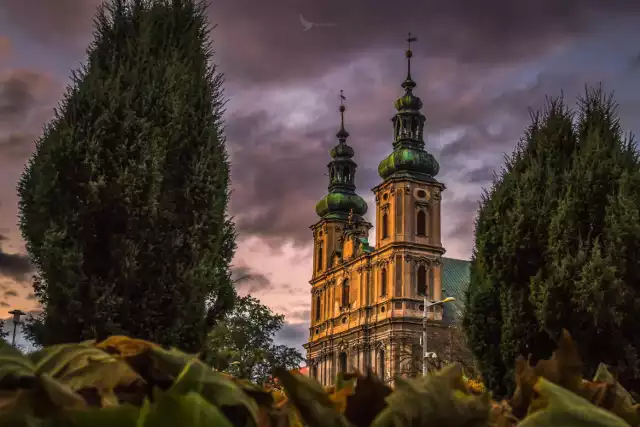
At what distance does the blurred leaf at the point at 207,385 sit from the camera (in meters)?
0.69

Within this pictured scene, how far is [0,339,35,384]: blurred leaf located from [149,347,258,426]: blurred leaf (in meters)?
0.11

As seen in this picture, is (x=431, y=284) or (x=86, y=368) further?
(x=431, y=284)

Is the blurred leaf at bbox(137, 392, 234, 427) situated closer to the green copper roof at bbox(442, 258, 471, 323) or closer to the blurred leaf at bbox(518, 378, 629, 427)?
the blurred leaf at bbox(518, 378, 629, 427)

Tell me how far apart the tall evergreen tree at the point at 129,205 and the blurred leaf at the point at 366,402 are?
1254 centimetres

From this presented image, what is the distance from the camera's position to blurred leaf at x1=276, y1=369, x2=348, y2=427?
76 cm

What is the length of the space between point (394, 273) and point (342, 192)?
62.1 ft

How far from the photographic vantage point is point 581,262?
13.8 metres

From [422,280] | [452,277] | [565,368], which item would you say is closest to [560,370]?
[565,368]

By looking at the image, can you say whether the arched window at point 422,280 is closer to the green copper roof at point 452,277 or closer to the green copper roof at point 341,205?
the green copper roof at point 452,277

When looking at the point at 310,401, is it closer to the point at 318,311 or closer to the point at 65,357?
the point at 65,357

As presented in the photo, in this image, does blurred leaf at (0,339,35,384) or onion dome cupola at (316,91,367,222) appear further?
onion dome cupola at (316,91,367,222)

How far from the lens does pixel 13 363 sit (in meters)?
0.70

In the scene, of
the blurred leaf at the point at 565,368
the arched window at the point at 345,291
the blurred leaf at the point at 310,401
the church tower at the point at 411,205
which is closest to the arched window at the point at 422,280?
the church tower at the point at 411,205

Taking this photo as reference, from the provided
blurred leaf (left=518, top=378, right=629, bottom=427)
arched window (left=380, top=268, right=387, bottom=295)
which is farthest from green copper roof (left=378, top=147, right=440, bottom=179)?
blurred leaf (left=518, top=378, right=629, bottom=427)
